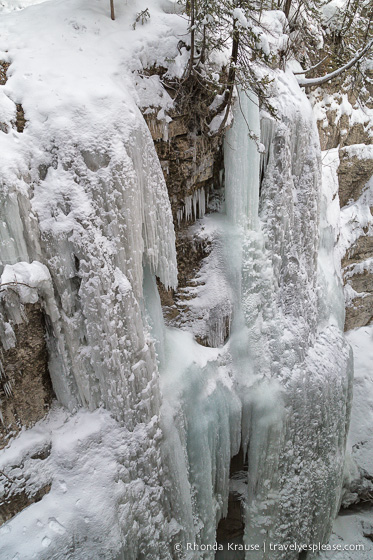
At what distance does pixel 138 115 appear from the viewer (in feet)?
12.7

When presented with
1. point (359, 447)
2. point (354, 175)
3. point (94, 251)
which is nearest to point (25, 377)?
point (94, 251)

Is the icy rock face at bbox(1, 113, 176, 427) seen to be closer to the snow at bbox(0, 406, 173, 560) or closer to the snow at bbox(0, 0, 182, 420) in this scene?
the snow at bbox(0, 0, 182, 420)

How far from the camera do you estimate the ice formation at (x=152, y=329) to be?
350 centimetres

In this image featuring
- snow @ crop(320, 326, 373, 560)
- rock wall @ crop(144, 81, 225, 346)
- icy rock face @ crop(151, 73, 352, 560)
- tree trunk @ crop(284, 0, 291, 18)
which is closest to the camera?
rock wall @ crop(144, 81, 225, 346)

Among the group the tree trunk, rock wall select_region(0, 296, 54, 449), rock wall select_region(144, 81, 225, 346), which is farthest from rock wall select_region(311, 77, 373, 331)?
rock wall select_region(0, 296, 54, 449)

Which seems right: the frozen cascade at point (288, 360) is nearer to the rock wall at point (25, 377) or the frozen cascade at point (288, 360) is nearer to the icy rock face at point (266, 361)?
the icy rock face at point (266, 361)

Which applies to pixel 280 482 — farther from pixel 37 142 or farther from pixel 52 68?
pixel 52 68

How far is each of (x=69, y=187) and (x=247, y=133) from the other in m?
2.43

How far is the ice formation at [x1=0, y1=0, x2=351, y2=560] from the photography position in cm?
350

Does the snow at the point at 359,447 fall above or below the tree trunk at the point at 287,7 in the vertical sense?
below

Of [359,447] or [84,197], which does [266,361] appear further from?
[359,447]

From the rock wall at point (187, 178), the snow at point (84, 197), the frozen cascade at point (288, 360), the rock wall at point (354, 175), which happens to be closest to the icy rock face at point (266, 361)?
the frozen cascade at point (288, 360)

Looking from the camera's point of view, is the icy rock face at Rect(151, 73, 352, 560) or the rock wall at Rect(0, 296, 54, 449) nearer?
the rock wall at Rect(0, 296, 54, 449)

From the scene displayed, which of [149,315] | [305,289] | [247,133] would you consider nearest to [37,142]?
[149,315]
